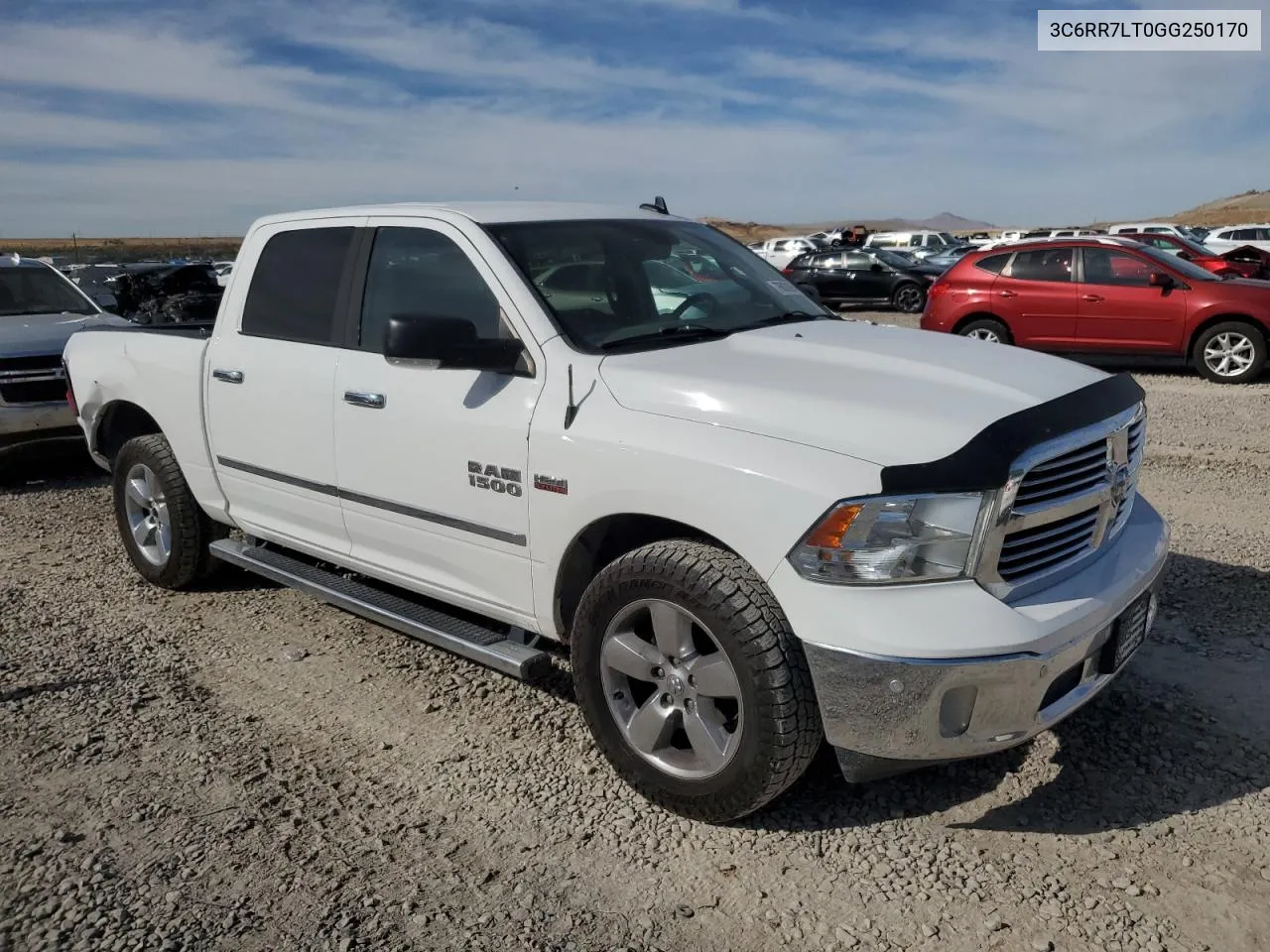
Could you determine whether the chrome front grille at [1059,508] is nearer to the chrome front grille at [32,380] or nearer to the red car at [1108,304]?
the chrome front grille at [32,380]

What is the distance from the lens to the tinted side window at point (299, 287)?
4309mm

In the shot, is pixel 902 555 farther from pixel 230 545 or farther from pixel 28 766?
pixel 230 545

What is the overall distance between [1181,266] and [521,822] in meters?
11.2

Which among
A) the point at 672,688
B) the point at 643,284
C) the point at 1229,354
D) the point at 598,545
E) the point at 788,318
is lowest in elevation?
the point at 1229,354

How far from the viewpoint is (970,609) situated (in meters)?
2.70

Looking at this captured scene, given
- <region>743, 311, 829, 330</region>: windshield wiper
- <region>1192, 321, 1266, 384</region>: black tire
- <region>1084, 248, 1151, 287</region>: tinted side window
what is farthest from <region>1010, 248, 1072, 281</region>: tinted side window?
<region>743, 311, 829, 330</region>: windshield wiper

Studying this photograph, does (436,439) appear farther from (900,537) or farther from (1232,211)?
(1232,211)

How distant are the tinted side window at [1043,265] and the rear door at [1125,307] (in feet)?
0.71

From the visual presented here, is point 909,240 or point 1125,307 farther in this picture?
point 909,240

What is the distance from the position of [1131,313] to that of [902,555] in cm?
1031

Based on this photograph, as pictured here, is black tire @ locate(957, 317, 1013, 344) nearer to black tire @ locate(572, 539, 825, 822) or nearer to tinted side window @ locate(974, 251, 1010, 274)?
tinted side window @ locate(974, 251, 1010, 274)

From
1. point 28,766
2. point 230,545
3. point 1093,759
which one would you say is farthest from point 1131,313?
point 28,766

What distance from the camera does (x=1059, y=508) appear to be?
2936 millimetres

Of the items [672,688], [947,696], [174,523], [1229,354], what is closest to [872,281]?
[1229,354]
